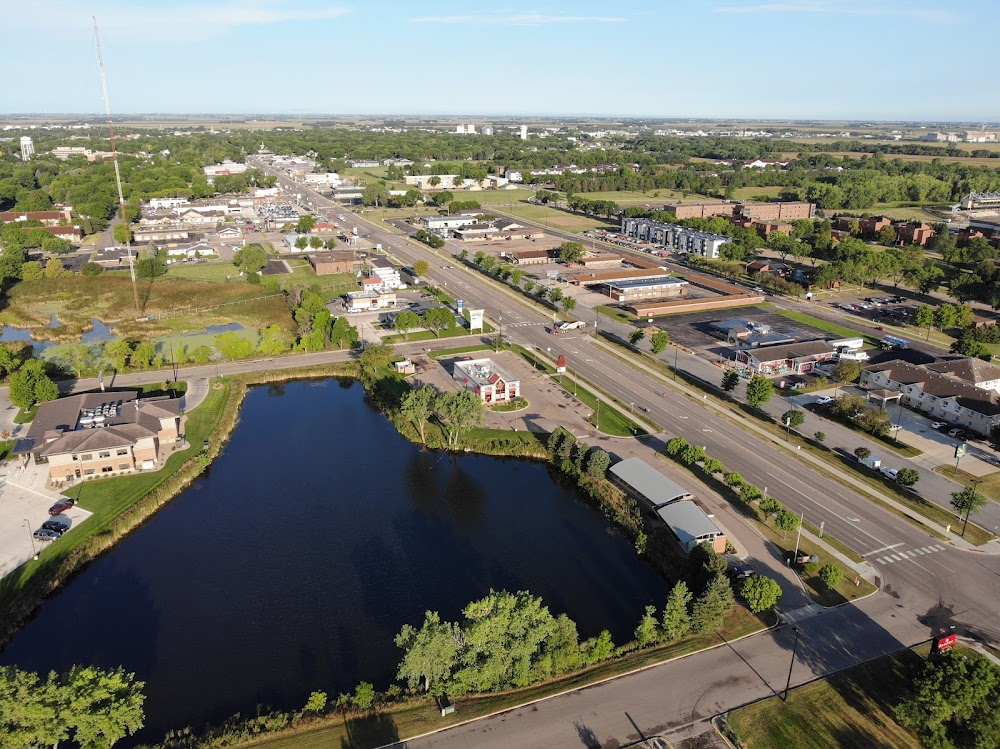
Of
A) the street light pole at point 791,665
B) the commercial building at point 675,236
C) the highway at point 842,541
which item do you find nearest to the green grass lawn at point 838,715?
the street light pole at point 791,665

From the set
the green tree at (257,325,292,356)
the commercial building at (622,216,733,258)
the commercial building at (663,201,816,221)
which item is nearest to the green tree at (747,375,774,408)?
the green tree at (257,325,292,356)

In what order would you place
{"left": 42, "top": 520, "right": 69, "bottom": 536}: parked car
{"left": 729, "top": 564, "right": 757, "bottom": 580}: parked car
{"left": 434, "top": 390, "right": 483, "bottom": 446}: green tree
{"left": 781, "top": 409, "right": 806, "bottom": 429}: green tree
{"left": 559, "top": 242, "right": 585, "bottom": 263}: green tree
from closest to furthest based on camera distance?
1. {"left": 729, "top": 564, "right": 757, "bottom": 580}: parked car
2. {"left": 42, "top": 520, "right": 69, "bottom": 536}: parked car
3. {"left": 434, "top": 390, "right": 483, "bottom": 446}: green tree
4. {"left": 781, "top": 409, "right": 806, "bottom": 429}: green tree
5. {"left": 559, "top": 242, "right": 585, "bottom": 263}: green tree

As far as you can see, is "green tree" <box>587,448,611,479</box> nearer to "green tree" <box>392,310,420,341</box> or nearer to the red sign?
the red sign

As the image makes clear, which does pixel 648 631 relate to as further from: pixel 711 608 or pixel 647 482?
pixel 647 482

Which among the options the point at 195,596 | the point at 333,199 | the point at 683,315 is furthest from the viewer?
the point at 333,199

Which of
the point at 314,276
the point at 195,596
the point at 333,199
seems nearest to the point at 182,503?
the point at 195,596

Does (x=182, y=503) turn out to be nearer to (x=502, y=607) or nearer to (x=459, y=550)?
(x=459, y=550)
